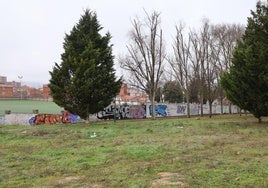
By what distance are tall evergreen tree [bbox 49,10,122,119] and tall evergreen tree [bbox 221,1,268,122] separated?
908 cm

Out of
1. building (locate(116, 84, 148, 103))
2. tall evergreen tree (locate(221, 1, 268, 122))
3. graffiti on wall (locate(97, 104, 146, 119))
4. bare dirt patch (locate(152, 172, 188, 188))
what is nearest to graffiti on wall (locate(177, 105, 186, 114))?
building (locate(116, 84, 148, 103))

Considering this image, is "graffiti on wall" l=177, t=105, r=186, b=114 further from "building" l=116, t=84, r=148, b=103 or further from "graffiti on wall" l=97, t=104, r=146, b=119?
"graffiti on wall" l=97, t=104, r=146, b=119

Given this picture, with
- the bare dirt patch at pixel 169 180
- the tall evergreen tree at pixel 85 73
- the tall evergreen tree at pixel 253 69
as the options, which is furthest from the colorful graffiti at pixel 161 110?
the bare dirt patch at pixel 169 180

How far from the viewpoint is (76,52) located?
83.9 ft

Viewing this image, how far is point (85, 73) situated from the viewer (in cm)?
2419

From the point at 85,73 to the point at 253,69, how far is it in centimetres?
1128

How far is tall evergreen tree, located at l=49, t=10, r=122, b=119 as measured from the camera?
24422 mm

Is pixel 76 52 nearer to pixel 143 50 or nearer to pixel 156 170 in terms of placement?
pixel 143 50

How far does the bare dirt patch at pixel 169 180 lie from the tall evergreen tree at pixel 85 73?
17.8 m

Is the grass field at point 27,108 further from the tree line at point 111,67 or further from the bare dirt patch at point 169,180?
the bare dirt patch at point 169,180

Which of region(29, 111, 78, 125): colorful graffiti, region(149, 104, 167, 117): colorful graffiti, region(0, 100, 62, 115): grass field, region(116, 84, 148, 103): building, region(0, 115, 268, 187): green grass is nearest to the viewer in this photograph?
region(0, 115, 268, 187): green grass

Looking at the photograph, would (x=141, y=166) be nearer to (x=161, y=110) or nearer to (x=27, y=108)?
(x=161, y=110)

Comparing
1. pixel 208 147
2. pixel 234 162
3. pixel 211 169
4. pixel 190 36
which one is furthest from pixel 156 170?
pixel 190 36

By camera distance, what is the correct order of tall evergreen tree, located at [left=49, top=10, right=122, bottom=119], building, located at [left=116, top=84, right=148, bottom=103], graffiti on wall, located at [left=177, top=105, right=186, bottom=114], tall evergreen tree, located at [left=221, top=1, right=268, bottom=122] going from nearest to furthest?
tall evergreen tree, located at [left=221, top=1, right=268, bottom=122]
tall evergreen tree, located at [left=49, top=10, right=122, bottom=119]
building, located at [left=116, top=84, right=148, bottom=103]
graffiti on wall, located at [left=177, top=105, right=186, bottom=114]
